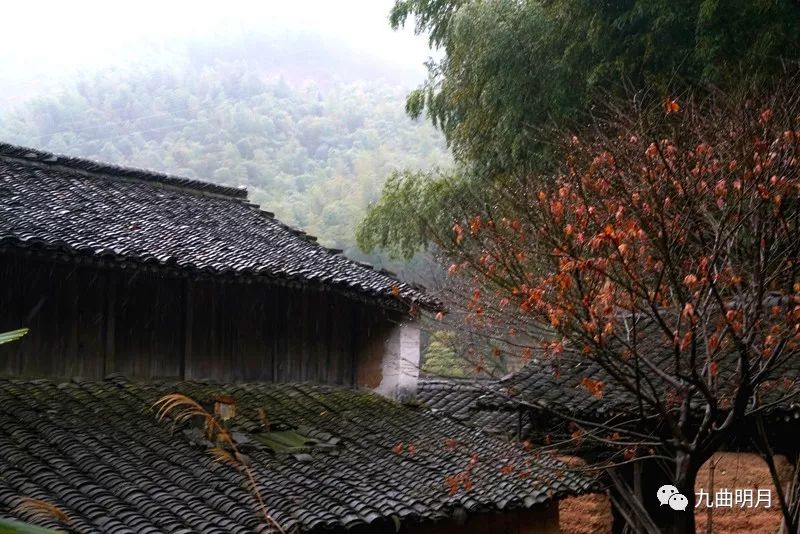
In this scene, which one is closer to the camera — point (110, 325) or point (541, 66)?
point (110, 325)

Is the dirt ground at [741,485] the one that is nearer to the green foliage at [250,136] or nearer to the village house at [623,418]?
the village house at [623,418]

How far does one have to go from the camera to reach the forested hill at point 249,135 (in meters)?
47.3

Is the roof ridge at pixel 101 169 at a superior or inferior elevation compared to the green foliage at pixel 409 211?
inferior

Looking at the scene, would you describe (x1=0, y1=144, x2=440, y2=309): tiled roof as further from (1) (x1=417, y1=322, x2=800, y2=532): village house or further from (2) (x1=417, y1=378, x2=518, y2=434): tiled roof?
(2) (x1=417, y1=378, x2=518, y2=434): tiled roof

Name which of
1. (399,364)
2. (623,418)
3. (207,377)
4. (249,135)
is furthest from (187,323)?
(249,135)

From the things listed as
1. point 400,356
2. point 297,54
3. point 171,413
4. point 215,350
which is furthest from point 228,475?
point 297,54

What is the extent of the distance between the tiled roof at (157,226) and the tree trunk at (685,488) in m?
4.48

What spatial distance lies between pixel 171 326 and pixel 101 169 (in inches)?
117

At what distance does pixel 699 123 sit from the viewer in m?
10.9

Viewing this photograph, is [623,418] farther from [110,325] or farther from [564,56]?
[110,325]

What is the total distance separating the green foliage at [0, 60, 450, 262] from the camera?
4722cm

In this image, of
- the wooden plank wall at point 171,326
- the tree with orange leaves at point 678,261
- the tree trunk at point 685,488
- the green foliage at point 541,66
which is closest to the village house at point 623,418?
the tree with orange leaves at point 678,261

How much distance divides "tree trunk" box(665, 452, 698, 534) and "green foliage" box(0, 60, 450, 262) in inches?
1168

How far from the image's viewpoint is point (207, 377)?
10344 mm
